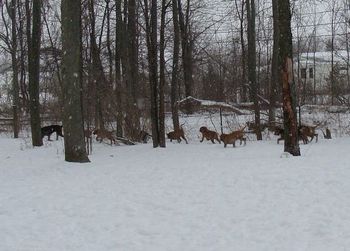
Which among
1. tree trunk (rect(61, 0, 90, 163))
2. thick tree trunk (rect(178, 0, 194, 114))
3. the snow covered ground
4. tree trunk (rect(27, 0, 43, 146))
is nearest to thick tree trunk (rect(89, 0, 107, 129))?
tree trunk (rect(27, 0, 43, 146))

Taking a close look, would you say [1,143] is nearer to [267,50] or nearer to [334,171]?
[334,171]

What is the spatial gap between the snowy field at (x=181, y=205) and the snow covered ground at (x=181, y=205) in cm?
1

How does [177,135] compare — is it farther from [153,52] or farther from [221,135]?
[153,52]

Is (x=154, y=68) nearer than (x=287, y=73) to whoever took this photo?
No

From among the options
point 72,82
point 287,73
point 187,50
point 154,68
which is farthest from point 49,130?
point 187,50

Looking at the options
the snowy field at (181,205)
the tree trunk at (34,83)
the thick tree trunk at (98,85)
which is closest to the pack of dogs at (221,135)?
the thick tree trunk at (98,85)

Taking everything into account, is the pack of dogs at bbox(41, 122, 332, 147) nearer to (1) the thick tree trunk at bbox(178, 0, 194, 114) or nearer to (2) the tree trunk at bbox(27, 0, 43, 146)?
(2) the tree trunk at bbox(27, 0, 43, 146)

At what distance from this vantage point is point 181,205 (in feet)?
27.0

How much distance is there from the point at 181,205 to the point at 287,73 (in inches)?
231

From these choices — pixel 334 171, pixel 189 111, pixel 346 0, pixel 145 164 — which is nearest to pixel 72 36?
pixel 145 164

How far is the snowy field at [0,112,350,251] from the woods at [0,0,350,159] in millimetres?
2224

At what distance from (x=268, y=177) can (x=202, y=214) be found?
2.62 meters

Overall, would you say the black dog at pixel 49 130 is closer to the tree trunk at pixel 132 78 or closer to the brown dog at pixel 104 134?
the brown dog at pixel 104 134

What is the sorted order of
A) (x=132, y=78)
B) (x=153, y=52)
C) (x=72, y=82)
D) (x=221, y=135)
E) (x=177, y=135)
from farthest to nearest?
(x=132, y=78) < (x=177, y=135) < (x=221, y=135) < (x=153, y=52) < (x=72, y=82)
